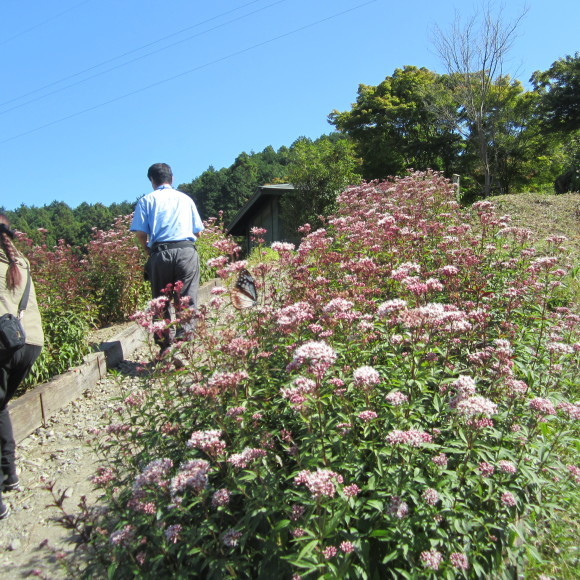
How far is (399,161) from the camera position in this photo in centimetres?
3325

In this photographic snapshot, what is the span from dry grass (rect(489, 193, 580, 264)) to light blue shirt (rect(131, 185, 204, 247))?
5916 millimetres

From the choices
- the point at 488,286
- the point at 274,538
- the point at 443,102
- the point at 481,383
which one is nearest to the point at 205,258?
the point at 488,286

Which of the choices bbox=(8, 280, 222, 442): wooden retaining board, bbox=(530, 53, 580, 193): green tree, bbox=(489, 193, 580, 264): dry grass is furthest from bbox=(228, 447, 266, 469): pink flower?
bbox=(530, 53, 580, 193): green tree

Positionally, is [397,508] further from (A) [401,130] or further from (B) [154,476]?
(A) [401,130]

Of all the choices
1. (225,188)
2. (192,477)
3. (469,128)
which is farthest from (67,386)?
(225,188)

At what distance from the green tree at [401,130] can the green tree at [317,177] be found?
1640 cm

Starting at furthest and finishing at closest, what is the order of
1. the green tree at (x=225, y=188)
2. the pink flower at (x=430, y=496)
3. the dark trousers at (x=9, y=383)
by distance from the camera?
the green tree at (x=225, y=188)
the dark trousers at (x=9, y=383)
the pink flower at (x=430, y=496)

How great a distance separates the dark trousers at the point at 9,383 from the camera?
3408mm

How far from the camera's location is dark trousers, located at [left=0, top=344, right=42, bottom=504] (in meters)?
3.41

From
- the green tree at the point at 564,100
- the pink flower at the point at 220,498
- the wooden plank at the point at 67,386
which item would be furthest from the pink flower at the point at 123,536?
the green tree at the point at 564,100

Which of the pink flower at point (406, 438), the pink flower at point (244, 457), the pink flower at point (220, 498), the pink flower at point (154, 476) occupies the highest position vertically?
the pink flower at point (406, 438)

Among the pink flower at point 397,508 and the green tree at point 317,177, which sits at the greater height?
the green tree at point 317,177

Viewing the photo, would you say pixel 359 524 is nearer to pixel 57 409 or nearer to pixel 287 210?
pixel 57 409

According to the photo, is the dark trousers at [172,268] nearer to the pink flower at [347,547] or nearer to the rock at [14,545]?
the rock at [14,545]
